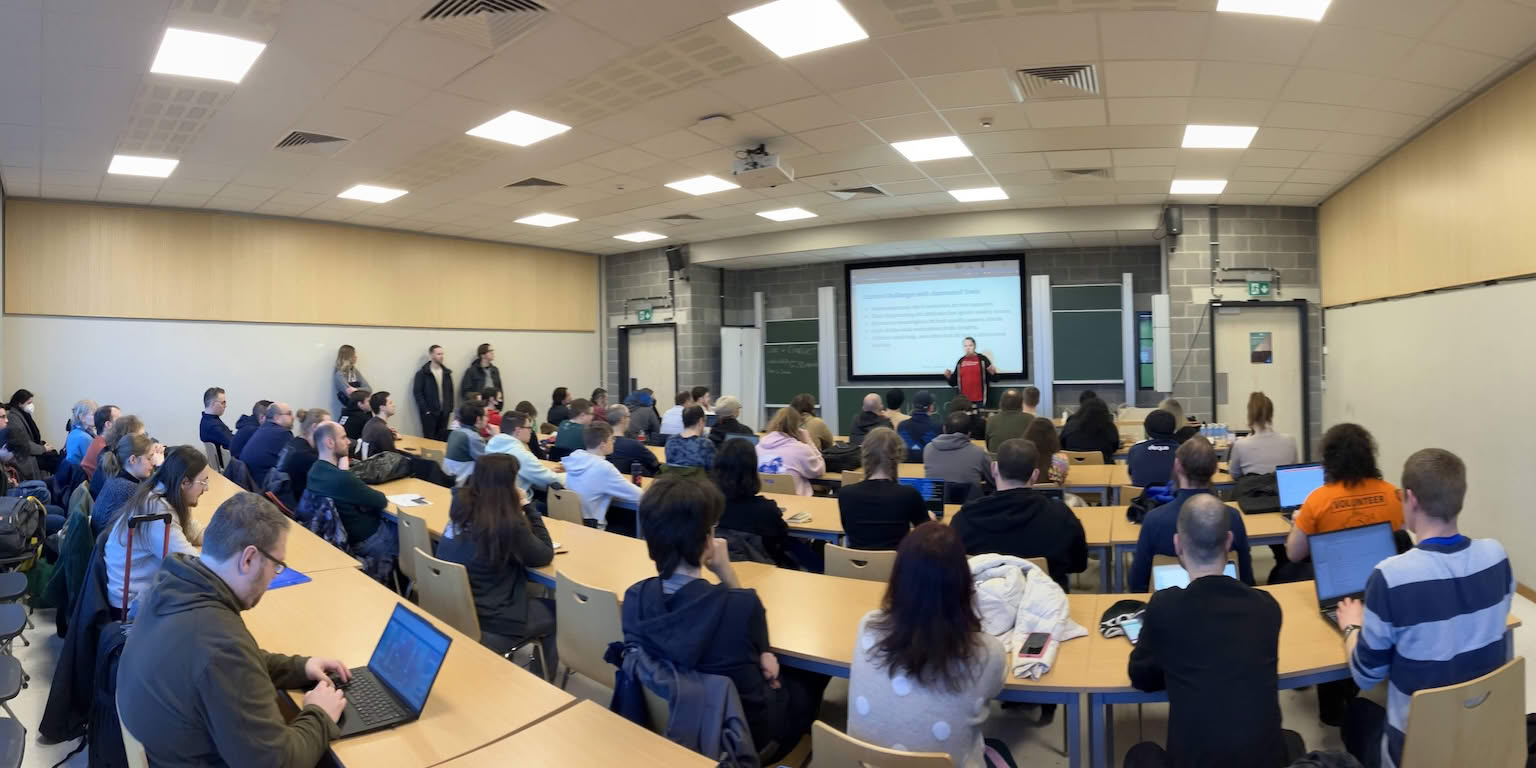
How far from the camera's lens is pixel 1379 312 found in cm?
704

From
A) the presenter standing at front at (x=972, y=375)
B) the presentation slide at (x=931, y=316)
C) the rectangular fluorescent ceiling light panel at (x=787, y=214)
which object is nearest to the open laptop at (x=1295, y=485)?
the rectangular fluorescent ceiling light panel at (x=787, y=214)

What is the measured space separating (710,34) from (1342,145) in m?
5.23

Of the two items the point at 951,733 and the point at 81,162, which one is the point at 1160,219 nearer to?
the point at 951,733

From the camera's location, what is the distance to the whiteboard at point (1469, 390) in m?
4.80

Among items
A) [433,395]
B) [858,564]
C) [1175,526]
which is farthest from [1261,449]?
[433,395]

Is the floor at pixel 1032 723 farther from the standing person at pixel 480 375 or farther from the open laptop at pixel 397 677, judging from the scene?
the standing person at pixel 480 375

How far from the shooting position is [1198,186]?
7.79 metres

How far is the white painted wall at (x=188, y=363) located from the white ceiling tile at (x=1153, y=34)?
A: 8724 mm

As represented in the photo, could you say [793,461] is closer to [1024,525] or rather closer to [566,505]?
[566,505]

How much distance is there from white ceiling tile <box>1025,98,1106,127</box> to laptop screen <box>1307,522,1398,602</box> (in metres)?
3.61

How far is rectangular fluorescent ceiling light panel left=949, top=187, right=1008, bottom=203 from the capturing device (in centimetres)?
805

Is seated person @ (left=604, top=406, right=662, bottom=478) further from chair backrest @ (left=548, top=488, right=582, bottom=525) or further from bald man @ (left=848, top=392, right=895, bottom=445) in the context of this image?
bald man @ (left=848, top=392, right=895, bottom=445)

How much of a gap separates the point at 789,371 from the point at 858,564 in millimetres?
9185

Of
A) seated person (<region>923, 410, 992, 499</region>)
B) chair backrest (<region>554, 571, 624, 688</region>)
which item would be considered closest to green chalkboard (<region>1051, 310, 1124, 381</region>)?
seated person (<region>923, 410, 992, 499</region>)
